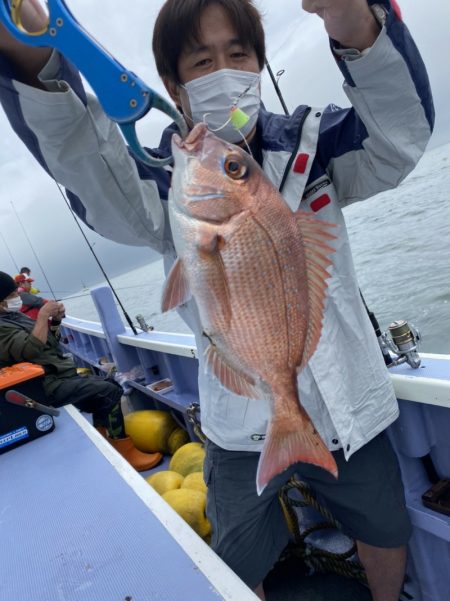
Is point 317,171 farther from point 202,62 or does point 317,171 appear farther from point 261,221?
point 261,221

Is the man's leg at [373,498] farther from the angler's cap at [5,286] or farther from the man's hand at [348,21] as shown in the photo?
the angler's cap at [5,286]

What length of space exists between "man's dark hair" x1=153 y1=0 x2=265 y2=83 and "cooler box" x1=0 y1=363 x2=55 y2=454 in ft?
9.34

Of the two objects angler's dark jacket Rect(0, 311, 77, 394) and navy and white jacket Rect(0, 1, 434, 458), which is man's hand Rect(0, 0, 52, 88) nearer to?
navy and white jacket Rect(0, 1, 434, 458)

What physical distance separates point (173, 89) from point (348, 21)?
0.77 metres

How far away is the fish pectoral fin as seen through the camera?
1274mm

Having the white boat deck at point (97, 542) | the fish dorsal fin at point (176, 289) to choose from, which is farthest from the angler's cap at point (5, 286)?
the fish dorsal fin at point (176, 289)

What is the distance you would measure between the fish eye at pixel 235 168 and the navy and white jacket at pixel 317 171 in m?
0.42

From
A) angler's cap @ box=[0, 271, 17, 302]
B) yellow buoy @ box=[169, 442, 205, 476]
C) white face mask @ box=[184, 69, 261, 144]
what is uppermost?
white face mask @ box=[184, 69, 261, 144]

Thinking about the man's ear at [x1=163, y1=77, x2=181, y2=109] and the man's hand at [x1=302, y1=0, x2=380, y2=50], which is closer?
the man's hand at [x1=302, y1=0, x2=380, y2=50]

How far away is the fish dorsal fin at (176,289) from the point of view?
3.92 ft

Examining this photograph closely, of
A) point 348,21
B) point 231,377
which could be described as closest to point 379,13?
point 348,21

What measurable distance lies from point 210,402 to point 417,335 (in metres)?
1.28

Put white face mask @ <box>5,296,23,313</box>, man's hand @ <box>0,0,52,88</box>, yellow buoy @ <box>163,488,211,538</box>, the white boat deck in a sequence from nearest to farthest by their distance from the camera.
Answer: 1. man's hand @ <box>0,0,52,88</box>
2. the white boat deck
3. yellow buoy @ <box>163,488,211,538</box>
4. white face mask @ <box>5,296,23,313</box>

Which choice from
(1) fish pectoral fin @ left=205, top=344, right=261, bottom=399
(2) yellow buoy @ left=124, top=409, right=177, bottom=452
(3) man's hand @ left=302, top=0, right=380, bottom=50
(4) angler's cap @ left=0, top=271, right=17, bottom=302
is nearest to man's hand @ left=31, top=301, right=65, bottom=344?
(4) angler's cap @ left=0, top=271, right=17, bottom=302
